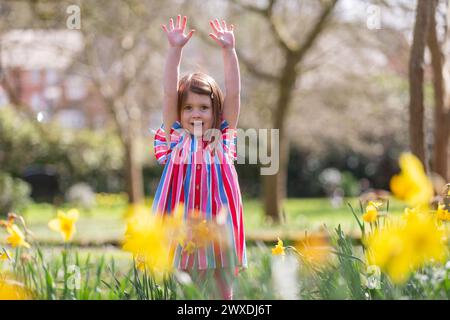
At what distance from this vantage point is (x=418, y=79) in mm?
4715

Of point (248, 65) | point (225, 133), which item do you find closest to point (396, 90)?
point (248, 65)

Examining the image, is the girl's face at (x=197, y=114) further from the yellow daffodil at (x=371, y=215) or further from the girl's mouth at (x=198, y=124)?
the yellow daffodil at (x=371, y=215)

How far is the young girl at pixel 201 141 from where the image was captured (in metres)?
3.05

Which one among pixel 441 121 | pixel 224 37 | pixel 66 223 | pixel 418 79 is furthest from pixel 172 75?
pixel 441 121

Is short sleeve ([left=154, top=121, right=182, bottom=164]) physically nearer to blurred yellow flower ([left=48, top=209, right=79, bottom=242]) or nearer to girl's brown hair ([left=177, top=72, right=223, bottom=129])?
girl's brown hair ([left=177, top=72, right=223, bottom=129])

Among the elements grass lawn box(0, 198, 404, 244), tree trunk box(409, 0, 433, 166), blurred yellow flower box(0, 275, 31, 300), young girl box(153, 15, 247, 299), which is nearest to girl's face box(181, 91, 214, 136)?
young girl box(153, 15, 247, 299)

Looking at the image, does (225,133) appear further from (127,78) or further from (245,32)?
(245,32)

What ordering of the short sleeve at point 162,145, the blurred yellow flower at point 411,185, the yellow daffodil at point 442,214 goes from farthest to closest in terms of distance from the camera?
1. the short sleeve at point 162,145
2. the yellow daffodil at point 442,214
3. the blurred yellow flower at point 411,185

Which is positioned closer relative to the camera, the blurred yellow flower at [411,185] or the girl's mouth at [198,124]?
the blurred yellow flower at [411,185]

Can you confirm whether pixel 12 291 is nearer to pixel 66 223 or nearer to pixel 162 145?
pixel 66 223

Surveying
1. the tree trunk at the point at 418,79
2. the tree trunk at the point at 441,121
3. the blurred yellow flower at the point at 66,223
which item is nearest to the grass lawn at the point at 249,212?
the tree trunk at the point at 441,121

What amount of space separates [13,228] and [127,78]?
1113 cm

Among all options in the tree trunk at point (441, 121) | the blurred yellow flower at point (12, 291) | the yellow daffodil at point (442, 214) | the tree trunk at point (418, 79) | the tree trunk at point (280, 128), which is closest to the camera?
the blurred yellow flower at point (12, 291)

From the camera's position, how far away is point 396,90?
16312 millimetres
